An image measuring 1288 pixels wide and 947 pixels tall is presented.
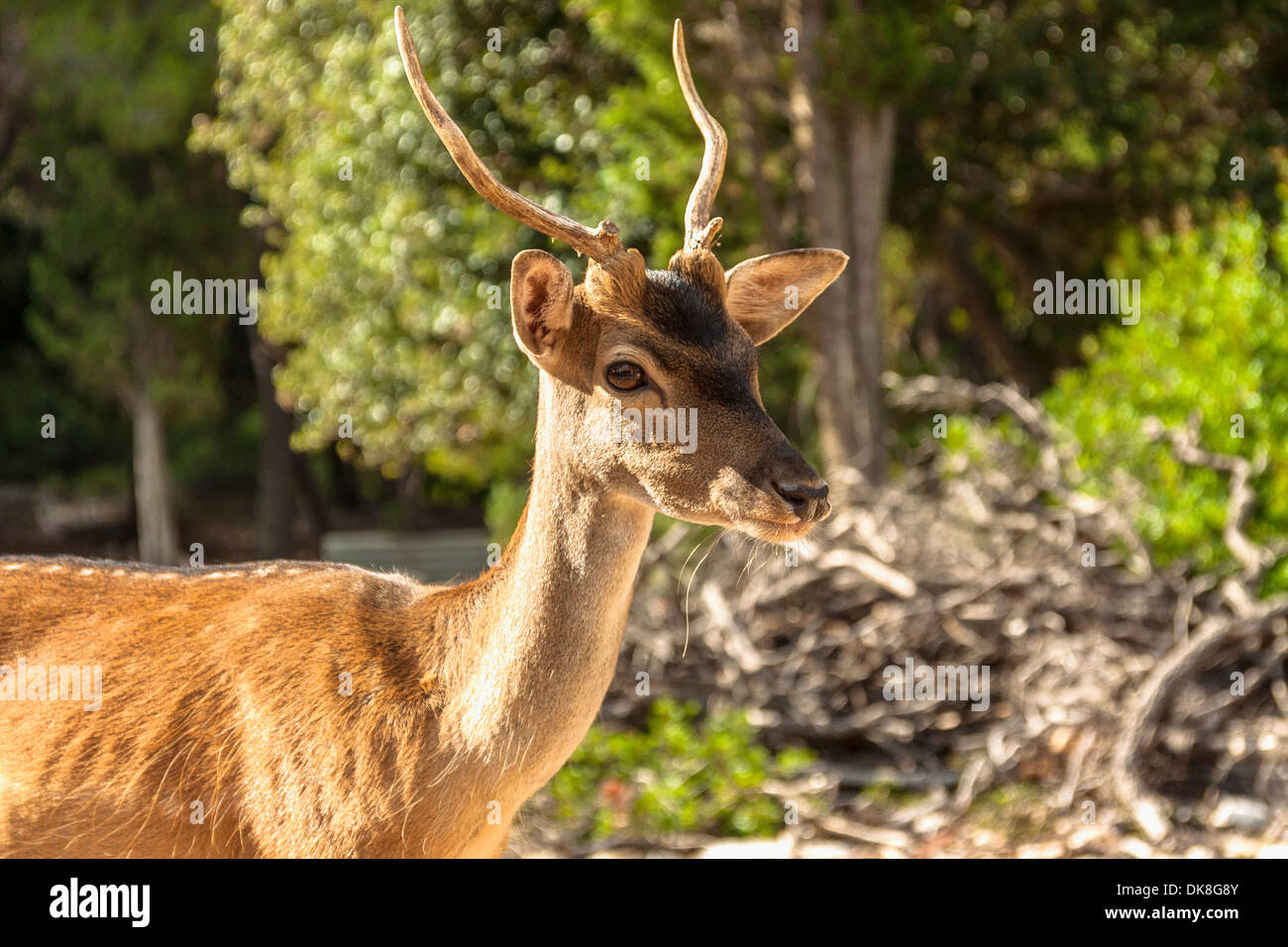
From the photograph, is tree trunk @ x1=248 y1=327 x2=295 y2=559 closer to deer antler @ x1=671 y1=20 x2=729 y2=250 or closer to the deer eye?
deer antler @ x1=671 y1=20 x2=729 y2=250

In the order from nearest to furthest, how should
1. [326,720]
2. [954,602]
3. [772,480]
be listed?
[772,480] < [326,720] < [954,602]

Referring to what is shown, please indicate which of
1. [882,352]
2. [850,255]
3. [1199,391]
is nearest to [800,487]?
[1199,391]

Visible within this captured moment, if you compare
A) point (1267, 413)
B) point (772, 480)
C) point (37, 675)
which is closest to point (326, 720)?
point (37, 675)

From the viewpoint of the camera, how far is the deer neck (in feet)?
10.9

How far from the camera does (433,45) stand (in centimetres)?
1153

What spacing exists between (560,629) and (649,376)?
1.98 feet

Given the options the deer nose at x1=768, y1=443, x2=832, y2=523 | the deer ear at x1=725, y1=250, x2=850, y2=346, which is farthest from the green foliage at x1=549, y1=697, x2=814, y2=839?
the deer nose at x1=768, y1=443, x2=832, y2=523

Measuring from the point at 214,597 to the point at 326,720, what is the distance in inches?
25.0

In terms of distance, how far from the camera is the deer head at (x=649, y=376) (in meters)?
3.15

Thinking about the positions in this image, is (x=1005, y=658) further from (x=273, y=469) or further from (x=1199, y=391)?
(x=273, y=469)

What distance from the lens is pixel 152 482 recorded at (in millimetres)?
20281

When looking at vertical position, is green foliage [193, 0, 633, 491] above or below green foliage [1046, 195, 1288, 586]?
above

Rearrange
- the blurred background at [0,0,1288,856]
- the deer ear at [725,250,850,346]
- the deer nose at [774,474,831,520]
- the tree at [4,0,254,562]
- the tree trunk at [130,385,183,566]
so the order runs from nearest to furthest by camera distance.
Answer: the deer nose at [774,474,831,520]
the deer ear at [725,250,850,346]
the blurred background at [0,0,1288,856]
the tree at [4,0,254,562]
the tree trunk at [130,385,183,566]

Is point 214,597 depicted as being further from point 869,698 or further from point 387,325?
point 387,325
